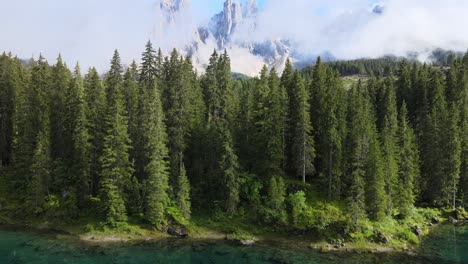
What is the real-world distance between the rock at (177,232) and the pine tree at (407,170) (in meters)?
30.6

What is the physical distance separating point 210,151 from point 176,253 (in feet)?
65.3

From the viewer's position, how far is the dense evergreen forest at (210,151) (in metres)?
54.9

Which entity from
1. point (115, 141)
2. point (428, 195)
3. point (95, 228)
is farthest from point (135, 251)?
point (428, 195)

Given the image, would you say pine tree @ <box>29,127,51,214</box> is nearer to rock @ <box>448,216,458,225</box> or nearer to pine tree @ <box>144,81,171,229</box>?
pine tree @ <box>144,81,171,229</box>

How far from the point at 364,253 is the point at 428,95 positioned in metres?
53.8

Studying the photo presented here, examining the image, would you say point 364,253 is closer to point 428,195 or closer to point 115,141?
point 428,195

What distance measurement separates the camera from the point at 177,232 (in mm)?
53844

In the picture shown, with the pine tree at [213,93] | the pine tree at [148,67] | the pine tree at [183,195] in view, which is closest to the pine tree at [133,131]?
the pine tree at [148,67]

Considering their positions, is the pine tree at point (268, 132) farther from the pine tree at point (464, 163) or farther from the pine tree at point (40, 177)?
the pine tree at point (464, 163)

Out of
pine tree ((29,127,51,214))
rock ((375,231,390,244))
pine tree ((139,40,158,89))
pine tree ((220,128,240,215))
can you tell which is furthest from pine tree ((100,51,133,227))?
rock ((375,231,390,244))

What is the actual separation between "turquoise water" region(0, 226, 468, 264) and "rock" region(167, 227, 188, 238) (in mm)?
2049

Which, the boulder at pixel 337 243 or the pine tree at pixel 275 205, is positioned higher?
the pine tree at pixel 275 205

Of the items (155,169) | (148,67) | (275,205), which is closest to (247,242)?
(275,205)

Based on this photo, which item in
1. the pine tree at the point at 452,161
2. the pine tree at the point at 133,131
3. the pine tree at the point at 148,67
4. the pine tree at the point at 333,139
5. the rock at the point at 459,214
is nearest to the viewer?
the pine tree at the point at 133,131
